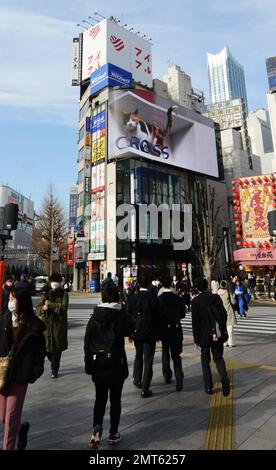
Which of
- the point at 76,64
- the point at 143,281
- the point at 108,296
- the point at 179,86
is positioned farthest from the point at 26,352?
the point at 179,86

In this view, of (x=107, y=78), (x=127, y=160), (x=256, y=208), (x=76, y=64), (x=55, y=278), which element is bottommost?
(x=55, y=278)

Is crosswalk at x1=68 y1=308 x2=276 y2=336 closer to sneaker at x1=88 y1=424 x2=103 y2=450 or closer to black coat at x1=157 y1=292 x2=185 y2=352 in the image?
black coat at x1=157 y1=292 x2=185 y2=352

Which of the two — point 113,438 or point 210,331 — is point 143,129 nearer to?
point 210,331

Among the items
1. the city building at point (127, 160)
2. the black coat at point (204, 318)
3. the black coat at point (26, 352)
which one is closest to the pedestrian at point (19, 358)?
the black coat at point (26, 352)

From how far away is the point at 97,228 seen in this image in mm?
38781

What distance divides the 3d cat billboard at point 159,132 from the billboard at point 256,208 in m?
17.0

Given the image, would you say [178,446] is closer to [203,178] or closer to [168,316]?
[168,316]

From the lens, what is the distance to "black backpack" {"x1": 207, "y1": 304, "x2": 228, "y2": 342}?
194 inches

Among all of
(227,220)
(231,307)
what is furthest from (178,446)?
(227,220)

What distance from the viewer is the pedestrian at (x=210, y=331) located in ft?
16.2

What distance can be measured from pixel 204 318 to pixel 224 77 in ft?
668

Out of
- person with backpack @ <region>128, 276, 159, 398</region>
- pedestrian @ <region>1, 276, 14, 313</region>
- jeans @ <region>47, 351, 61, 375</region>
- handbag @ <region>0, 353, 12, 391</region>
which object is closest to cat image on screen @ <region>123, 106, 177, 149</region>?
pedestrian @ <region>1, 276, 14, 313</region>

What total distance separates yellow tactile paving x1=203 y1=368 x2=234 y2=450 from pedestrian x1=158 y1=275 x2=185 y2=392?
697 millimetres

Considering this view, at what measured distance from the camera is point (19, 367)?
3117mm
